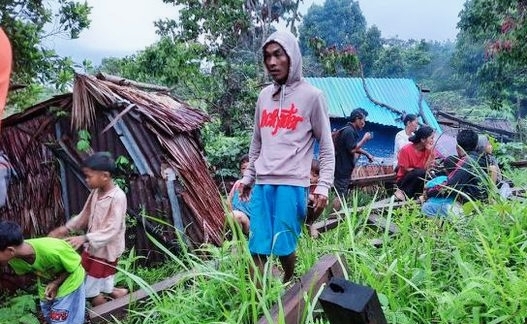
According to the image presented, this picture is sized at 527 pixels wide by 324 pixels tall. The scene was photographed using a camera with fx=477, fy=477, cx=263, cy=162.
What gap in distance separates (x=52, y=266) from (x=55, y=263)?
0.13 feet

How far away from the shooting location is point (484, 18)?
934cm

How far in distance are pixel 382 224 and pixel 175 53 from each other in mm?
8291

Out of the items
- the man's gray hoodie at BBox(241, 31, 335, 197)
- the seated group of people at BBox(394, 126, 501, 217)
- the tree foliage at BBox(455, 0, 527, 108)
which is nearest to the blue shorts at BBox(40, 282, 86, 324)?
the man's gray hoodie at BBox(241, 31, 335, 197)

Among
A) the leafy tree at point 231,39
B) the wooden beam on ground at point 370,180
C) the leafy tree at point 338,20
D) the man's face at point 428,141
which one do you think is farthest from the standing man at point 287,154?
the leafy tree at point 338,20

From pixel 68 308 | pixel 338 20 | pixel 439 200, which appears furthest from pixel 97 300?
pixel 338 20

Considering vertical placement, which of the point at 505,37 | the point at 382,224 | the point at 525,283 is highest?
the point at 505,37

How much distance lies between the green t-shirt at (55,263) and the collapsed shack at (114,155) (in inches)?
79.2

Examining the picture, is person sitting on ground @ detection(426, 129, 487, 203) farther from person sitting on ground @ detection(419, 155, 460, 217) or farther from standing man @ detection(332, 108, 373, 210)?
standing man @ detection(332, 108, 373, 210)

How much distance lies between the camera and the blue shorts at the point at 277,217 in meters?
2.78

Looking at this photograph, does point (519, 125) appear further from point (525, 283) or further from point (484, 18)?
point (525, 283)

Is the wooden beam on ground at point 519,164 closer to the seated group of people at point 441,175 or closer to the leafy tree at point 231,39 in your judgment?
the seated group of people at point 441,175

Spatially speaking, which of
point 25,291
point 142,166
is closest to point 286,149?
point 142,166

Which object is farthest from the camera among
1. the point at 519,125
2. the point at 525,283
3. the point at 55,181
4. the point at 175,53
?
the point at 519,125

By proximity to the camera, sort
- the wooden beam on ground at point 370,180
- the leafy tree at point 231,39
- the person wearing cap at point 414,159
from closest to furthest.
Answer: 1. the person wearing cap at point 414,159
2. the wooden beam on ground at point 370,180
3. the leafy tree at point 231,39
